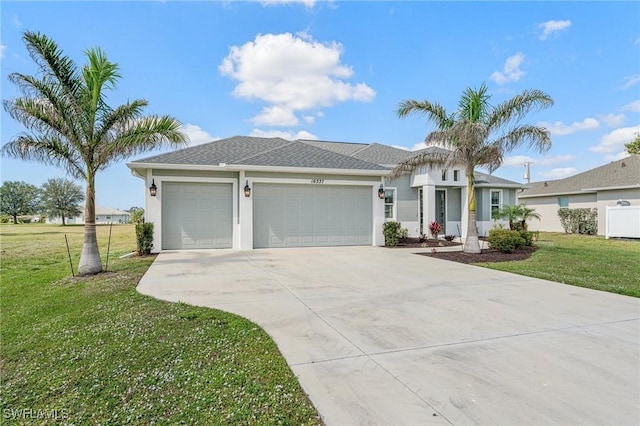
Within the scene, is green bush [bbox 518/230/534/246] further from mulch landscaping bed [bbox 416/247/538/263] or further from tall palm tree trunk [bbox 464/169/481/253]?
tall palm tree trunk [bbox 464/169/481/253]

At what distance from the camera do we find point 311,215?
46.4ft

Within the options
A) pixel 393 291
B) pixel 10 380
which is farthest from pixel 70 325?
pixel 393 291

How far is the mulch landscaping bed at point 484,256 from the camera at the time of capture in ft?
34.9

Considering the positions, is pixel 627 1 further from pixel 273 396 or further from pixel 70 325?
pixel 70 325

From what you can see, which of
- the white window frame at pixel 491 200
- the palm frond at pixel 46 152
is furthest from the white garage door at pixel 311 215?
the white window frame at pixel 491 200

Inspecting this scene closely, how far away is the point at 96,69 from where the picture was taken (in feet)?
25.9

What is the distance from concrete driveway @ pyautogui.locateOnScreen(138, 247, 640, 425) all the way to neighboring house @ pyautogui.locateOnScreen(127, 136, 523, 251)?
196 inches

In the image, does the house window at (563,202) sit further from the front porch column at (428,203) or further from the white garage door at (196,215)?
the white garage door at (196,215)

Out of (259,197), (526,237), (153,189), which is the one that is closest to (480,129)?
(526,237)

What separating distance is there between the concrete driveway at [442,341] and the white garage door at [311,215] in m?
5.43

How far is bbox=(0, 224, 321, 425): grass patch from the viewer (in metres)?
2.64

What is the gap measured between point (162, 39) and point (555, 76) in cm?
1586

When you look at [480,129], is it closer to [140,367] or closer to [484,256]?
[484,256]

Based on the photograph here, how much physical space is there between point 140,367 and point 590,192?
90.1ft
